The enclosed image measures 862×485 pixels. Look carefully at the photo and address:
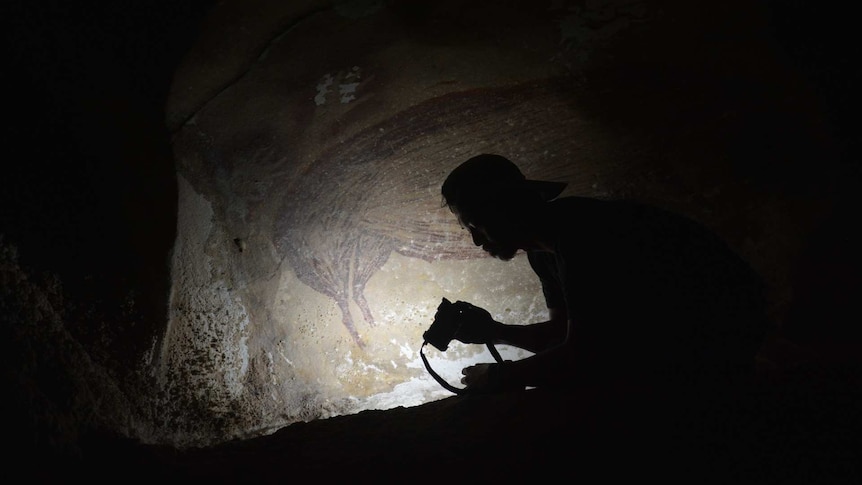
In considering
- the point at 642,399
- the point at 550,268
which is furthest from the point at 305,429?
the point at 550,268

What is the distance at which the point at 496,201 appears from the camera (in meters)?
1.58

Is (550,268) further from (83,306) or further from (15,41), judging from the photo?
(15,41)

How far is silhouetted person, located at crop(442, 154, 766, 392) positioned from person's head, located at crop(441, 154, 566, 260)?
43 millimetres

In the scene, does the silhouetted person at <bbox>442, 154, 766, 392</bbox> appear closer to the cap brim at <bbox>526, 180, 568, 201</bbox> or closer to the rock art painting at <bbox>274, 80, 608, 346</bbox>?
the cap brim at <bbox>526, 180, 568, 201</bbox>

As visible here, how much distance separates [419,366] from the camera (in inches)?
109

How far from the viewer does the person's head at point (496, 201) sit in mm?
1555

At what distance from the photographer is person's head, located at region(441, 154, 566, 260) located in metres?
1.55

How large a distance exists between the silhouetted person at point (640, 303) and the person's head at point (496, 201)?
1.7 inches

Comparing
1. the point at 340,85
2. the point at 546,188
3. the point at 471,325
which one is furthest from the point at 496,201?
the point at 340,85

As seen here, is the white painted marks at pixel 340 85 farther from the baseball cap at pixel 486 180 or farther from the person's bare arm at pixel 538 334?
the person's bare arm at pixel 538 334

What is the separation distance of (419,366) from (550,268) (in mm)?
1291

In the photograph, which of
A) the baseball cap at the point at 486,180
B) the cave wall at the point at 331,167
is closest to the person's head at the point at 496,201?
the baseball cap at the point at 486,180

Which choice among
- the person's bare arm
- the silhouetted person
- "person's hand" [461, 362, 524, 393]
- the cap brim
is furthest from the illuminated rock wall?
"person's hand" [461, 362, 524, 393]

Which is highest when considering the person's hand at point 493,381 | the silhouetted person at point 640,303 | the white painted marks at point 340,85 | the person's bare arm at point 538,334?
the white painted marks at point 340,85
